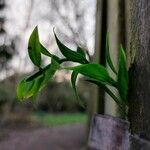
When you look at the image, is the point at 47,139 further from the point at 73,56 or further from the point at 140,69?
the point at 140,69

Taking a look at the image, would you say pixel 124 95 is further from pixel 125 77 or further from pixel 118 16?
pixel 118 16

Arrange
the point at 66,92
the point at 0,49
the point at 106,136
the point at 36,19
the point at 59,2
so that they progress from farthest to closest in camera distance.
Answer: the point at 66,92, the point at 0,49, the point at 36,19, the point at 59,2, the point at 106,136

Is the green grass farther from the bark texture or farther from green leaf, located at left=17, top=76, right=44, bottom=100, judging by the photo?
green leaf, located at left=17, top=76, right=44, bottom=100

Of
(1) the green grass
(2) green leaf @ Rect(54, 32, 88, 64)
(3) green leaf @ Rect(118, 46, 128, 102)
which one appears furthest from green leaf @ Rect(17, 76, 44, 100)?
(1) the green grass

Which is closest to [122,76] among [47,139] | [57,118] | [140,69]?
[140,69]

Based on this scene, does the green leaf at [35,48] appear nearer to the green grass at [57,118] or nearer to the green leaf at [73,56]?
the green leaf at [73,56]

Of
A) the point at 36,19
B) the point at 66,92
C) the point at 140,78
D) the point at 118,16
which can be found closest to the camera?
the point at 140,78

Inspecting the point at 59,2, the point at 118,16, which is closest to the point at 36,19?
the point at 59,2
